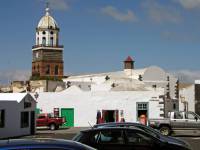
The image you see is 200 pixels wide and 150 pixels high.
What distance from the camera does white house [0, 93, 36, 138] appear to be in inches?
1542

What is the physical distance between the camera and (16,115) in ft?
134

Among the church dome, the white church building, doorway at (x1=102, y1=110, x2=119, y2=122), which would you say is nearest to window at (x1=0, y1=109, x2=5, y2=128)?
the white church building

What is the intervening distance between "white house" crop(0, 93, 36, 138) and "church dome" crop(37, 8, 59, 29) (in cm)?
11987

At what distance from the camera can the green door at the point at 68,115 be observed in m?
55.1

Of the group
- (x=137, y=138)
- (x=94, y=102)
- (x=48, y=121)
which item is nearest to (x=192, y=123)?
(x=48, y=121)

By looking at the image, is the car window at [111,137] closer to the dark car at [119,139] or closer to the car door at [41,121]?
the dark car at [119,139]

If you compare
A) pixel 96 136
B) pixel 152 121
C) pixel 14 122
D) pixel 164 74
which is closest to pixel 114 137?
pixel 96 136

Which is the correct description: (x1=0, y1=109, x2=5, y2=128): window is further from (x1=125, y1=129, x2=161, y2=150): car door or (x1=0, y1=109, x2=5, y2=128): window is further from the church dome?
the church dome

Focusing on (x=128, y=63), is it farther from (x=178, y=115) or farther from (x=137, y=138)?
(x=137, y=138)

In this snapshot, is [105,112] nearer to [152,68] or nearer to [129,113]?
[129,113]

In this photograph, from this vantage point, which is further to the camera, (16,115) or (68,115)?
(68,115)

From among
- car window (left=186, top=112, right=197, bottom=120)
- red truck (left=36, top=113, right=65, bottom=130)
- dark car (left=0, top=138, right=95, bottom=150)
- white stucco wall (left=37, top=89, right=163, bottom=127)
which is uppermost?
white stucco wall (left=37, top=89, right=163, bottom=127)

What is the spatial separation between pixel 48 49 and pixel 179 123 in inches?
5023

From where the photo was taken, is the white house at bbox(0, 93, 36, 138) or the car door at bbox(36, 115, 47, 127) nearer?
the white house at bbox(0, 93, 36, 138)
